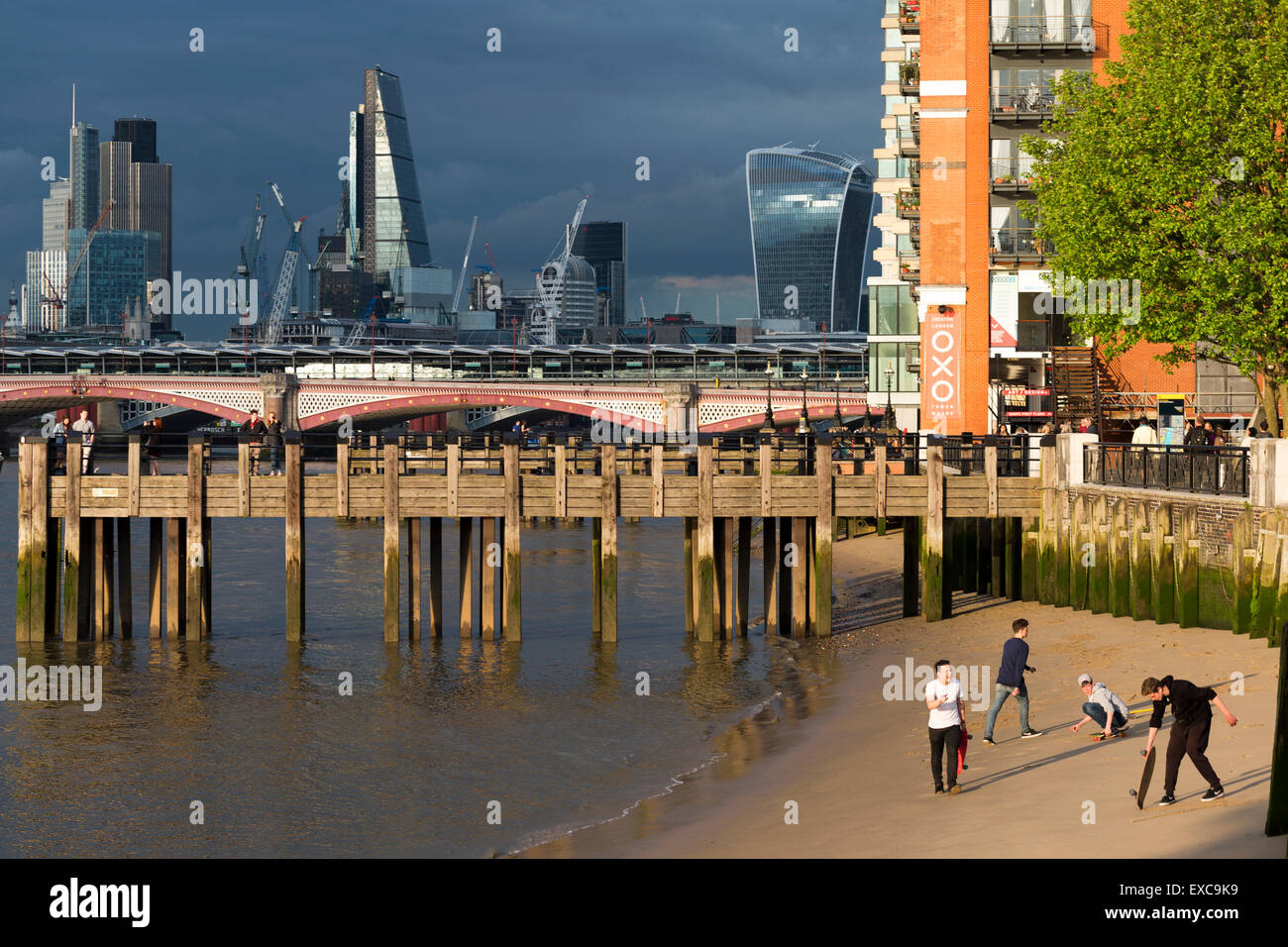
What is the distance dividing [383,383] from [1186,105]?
352ft

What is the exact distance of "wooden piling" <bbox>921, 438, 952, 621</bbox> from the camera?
32.6m

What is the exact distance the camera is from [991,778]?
1895 centimetres

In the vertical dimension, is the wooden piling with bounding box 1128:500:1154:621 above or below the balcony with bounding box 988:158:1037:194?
below

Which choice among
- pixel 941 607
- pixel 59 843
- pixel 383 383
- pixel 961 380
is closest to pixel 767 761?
pixel 59 843

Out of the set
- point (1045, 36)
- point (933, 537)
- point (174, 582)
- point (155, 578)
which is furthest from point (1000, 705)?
point (1045, 36)

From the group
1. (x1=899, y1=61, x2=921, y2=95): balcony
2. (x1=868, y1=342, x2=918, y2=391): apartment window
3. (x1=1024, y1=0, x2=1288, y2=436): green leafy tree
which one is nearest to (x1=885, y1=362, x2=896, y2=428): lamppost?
(x1=868, y1=342, x2=918, y2=391): apartment window

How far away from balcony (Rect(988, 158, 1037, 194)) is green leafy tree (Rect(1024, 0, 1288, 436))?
16.3 metres

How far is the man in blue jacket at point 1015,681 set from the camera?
67.2 ft

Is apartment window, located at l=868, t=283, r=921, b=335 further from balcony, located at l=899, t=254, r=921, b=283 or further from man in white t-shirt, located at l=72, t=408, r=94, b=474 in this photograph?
man in white t-shirt, located at l=72, t=408, r=94, b=474

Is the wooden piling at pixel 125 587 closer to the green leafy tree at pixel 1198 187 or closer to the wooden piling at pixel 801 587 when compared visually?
the wooden piling at pixel 801 587

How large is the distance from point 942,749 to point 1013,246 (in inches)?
1613

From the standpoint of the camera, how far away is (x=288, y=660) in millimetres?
31859

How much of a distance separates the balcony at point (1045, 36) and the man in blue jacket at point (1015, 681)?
38.9m
